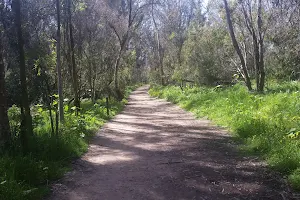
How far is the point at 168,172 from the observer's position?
591 centimetres

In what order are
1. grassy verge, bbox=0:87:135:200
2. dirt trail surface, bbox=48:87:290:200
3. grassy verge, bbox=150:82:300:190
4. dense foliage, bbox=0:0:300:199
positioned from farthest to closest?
dense foliage, bbox=0:0:300:199, grassy verge, bbox=150:82:300:190, dirt trail surface, bbox=48:87:290:200, grassy verge, bbox=0:87:135:200

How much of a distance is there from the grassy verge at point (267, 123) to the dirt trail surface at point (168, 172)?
36 centimetres

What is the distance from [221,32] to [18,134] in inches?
791

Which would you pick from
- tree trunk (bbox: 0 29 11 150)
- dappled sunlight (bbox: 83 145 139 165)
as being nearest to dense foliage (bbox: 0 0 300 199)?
tree trunk (bbox: 0 29 11 150)

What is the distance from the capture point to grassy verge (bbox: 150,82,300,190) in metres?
5.70

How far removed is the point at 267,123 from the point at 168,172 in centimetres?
374

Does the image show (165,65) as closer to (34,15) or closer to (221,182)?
(34,15)

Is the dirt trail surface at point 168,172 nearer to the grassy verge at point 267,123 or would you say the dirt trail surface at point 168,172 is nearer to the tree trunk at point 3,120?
the grassy verge at point 267,123

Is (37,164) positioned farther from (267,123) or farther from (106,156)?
(267,123)

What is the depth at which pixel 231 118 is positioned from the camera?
32.8ft

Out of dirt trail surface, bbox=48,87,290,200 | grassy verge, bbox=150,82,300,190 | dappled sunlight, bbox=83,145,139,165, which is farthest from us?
dappled sunlight, bbox=83,145,139,165

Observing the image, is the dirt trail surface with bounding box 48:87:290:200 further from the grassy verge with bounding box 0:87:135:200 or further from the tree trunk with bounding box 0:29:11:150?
the tree trunk with bounding box 0:29:11:150

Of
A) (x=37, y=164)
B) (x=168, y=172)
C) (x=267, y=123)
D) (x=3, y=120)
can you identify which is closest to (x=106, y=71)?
(x=267, y=123)

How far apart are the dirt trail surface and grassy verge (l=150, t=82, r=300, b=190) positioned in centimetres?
36
